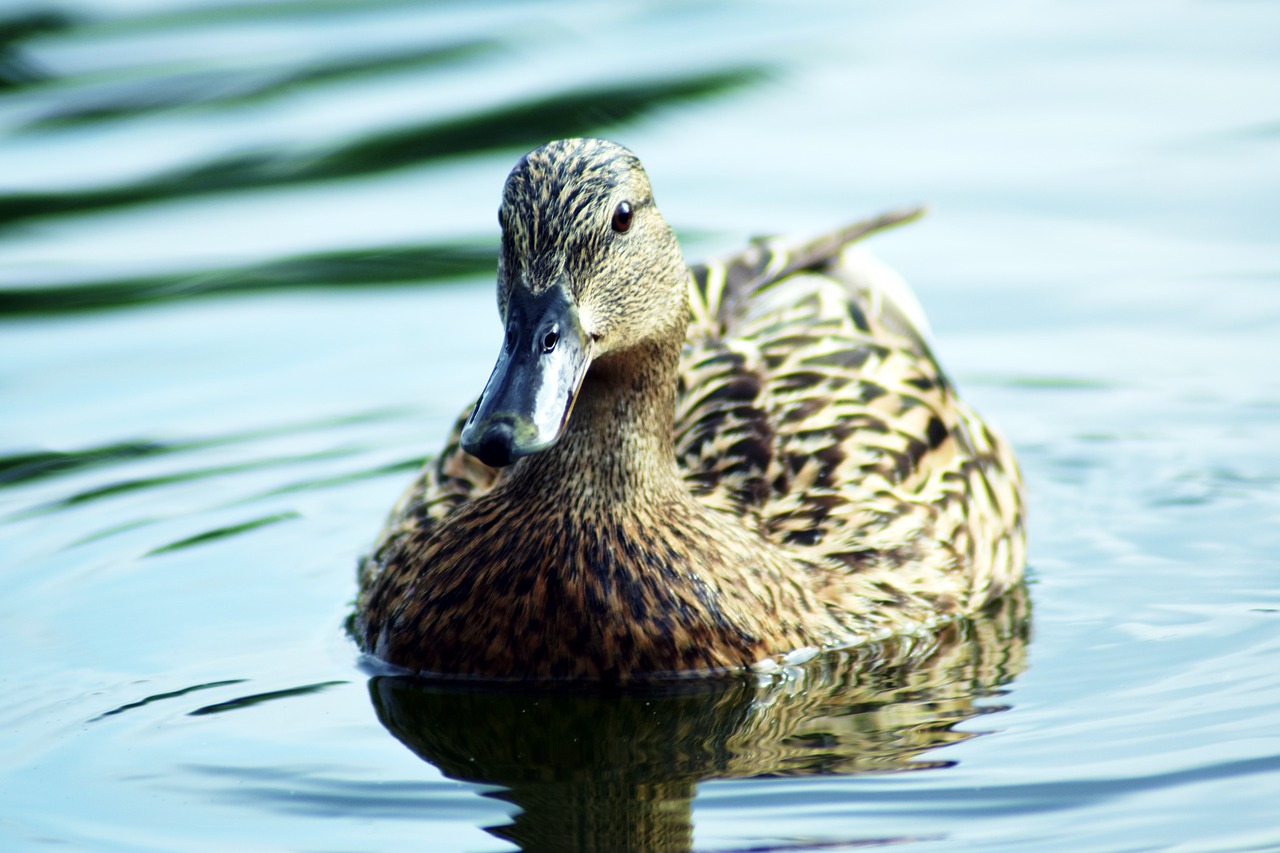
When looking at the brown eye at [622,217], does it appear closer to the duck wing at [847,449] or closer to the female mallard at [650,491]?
the female mallard at [650,491]

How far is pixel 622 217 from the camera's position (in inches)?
249

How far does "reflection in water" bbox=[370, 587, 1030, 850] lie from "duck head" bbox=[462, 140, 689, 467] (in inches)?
36.3

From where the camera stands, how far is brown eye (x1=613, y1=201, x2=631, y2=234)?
6300 mm

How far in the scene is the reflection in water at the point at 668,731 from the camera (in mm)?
5754

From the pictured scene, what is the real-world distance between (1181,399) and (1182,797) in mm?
3637

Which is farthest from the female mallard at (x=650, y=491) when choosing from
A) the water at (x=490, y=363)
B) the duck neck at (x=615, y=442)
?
the water at (x=490, y=363)

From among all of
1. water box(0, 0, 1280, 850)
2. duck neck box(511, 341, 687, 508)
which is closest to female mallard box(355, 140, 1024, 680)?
duck neck box(511, 341, 687, 508)

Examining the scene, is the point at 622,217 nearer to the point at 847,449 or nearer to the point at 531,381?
the point at 531,381

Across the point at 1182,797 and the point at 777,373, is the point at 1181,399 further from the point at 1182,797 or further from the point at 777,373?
the point at 1182,797

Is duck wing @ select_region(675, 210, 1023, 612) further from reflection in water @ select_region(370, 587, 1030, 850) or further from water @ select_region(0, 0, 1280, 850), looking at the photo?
reflection in water @ select_region(370, 587, 1030, 850)

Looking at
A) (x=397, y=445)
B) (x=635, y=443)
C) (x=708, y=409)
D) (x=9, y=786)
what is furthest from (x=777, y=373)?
(x=9, y=786)

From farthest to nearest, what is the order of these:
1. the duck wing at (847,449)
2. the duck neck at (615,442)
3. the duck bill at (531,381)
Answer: the duck wing at (847,449)
the duck neck at (615,442)
the duck bill at (531,381)

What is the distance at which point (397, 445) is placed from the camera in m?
9.02

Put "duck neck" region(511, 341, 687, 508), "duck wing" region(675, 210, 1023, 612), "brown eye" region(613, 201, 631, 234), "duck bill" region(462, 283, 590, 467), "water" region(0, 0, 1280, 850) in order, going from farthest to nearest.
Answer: "duck wing" region(675, 210, 1023, 612) < "duck neck" region(511, 341, 687, 508) < "brown eye" region(613, 201, 631, 234) < "water" region(0, 0, 1280, 850) < "duck bill" region(462, 283, 590, 467)
